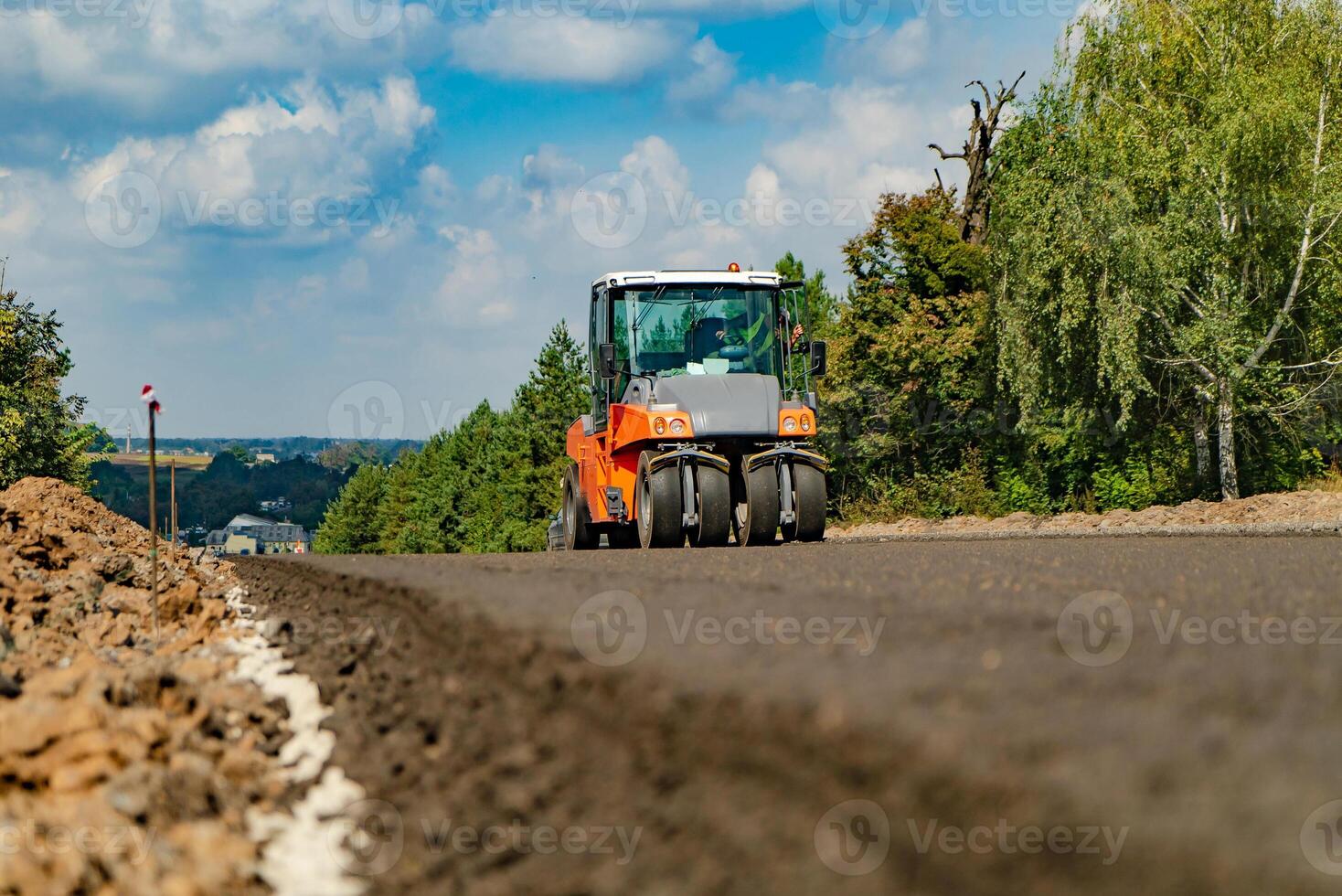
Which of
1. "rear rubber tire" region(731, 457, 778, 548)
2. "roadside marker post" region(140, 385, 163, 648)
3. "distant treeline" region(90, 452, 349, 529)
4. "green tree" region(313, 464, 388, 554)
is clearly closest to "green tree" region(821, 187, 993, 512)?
"rear rubber tire" region(731, 457, 778, 548)

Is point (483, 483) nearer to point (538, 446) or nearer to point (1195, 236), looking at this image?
point (538, 446)

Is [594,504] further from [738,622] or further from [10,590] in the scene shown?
[738,622]

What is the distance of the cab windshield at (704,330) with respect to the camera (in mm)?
15000

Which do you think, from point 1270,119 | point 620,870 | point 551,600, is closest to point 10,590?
point 551,600

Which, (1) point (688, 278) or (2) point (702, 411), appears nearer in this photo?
(2) point (702, 411)

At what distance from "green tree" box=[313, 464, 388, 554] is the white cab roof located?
10406 cm

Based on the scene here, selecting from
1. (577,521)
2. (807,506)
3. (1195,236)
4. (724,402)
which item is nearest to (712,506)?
(807,506)

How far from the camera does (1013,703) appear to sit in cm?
298

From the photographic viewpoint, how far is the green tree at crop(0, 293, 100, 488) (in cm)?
4753

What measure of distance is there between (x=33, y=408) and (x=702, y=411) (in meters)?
44.5

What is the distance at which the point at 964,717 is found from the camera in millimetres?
2850

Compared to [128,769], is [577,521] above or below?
above

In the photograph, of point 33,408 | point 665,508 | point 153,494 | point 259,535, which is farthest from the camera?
point 259,535

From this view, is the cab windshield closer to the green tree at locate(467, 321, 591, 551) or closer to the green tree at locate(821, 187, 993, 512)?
the green tree at locate(821, 187, 993, 512)
